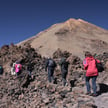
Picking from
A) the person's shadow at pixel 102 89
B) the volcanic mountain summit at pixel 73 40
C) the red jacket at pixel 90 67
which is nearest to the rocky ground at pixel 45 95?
the person's shadow at pixel 102 89

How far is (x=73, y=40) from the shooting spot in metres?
63.2

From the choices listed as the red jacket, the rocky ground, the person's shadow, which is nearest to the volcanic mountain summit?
the rocky ground

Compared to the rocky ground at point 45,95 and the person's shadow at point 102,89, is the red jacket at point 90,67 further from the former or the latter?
the person's shadow at point 102,89

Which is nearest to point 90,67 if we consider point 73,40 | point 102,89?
point 102,89

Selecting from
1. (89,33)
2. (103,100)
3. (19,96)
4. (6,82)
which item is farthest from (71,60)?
(89,33)

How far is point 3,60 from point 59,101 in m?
13.6

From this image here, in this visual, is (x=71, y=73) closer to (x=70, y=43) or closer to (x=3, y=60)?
(x=3, y=60)

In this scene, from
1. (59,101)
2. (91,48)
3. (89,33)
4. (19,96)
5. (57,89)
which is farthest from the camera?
(89,33)

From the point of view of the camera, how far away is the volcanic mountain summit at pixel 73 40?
55.8m

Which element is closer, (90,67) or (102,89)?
(90,67)

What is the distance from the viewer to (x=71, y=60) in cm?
1424

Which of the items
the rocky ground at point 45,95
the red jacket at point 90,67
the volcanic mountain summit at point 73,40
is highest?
the volcanic mountain summit at point 73,40

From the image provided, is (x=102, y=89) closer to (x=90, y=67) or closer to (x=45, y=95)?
(x=90, y=67)

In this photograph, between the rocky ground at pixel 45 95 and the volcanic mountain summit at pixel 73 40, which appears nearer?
the rocky ground at pixel 45 95
